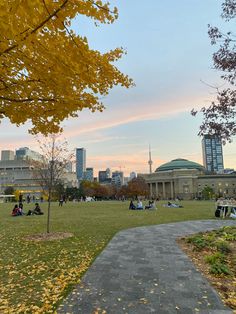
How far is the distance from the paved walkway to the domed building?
422 ft

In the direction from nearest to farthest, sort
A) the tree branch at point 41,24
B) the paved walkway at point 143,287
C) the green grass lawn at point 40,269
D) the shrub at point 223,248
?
the tree branch at point 41,24, the paved walkway at point 143,287, the green grass lawn at point 40,269, the shrub at point 223,248

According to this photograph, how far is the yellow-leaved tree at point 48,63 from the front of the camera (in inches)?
151

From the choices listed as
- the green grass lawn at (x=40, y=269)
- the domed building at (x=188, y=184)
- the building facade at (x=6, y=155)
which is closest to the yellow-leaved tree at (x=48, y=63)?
the green grass lawn at (x=40, y=269)

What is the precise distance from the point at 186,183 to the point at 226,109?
5162 inches

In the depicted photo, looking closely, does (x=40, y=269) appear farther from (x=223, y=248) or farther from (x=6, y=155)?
(x=6, y=155)

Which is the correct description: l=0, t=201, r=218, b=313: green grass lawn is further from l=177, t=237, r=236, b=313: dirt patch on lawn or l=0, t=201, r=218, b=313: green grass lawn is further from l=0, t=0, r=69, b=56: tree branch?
l=0, t=0, r=69, b=56: tree branch

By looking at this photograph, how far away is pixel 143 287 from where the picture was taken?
217 inches

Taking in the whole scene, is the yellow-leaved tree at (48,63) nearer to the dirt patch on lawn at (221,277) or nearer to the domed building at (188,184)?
the dirt patch on lawn at (221,277)

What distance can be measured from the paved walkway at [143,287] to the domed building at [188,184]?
422 feet

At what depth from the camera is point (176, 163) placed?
508 ft

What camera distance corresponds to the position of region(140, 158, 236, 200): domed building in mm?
133125

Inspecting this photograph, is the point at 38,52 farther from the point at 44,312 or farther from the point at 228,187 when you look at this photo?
the point at 228,187

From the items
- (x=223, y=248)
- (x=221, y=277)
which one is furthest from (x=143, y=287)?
(x=223, y=248)

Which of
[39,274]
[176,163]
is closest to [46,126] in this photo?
[39,274]
